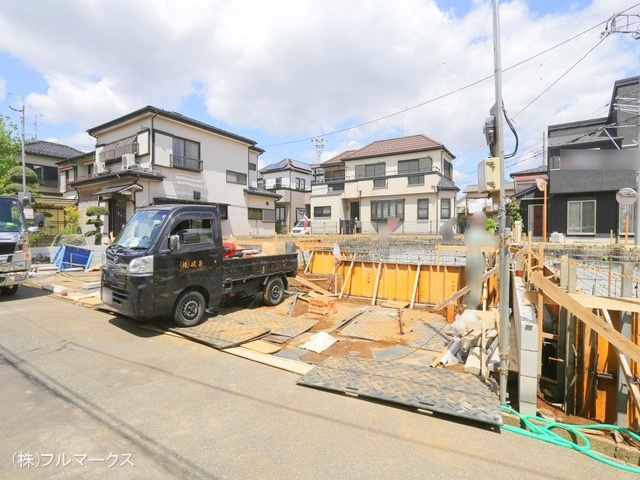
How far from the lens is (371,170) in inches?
1226

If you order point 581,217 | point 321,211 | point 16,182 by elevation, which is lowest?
point 581,217

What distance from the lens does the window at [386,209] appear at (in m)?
29.8

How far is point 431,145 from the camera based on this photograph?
28.3 meters

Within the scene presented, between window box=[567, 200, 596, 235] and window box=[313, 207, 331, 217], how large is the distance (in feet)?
65.7

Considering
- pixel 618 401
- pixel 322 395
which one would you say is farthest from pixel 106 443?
pixel 618 401

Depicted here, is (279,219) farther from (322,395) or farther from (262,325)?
(322,395)

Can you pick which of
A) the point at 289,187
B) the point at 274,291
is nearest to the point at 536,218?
the point at 274,291

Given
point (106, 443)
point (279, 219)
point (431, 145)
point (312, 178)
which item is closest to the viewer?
point (106, 443)

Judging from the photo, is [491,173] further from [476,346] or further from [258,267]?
[258,267]

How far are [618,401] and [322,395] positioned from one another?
3.72 meters

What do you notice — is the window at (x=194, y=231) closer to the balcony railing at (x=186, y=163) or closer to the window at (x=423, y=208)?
the balcony railing at (x=186, y=163)

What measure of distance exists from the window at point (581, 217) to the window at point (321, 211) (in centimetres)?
2001

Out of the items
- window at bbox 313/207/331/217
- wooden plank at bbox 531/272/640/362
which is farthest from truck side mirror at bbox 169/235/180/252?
window at bbox 313/207/331/217

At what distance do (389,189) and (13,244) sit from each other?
26.2 m
